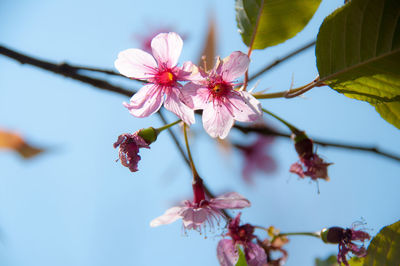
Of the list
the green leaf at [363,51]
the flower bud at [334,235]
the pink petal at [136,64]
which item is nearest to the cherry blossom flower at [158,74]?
the pink petal at [136,64]

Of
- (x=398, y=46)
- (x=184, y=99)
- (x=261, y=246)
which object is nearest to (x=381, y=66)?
(x=398, y=46)

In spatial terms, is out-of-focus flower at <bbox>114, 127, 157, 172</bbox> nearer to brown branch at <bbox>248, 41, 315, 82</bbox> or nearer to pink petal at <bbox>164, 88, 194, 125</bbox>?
pink petal at <bbox>164, 88, 194, 125</bbox>

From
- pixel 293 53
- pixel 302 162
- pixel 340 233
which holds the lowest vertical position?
pixel 340 233

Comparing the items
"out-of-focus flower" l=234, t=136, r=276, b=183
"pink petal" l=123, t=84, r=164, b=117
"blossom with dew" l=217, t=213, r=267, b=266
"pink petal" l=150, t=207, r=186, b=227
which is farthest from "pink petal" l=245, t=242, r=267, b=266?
"out-of-focus flower" l=234, t=136, r=276, b=183

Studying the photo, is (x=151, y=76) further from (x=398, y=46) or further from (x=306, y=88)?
(x=398, y=46)

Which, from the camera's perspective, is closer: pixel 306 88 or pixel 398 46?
pixel 398 46

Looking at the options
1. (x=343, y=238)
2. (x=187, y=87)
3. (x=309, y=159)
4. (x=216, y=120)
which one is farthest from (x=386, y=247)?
(x=187, y=87)
